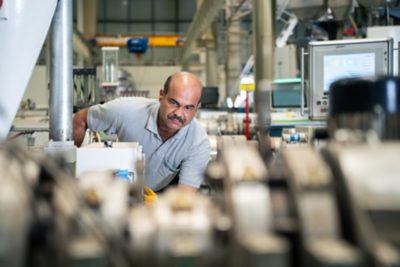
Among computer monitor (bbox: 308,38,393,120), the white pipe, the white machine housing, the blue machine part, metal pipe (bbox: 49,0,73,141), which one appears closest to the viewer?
the white pipe

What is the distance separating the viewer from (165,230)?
0.62 meters

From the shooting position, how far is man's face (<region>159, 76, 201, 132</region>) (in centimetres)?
218

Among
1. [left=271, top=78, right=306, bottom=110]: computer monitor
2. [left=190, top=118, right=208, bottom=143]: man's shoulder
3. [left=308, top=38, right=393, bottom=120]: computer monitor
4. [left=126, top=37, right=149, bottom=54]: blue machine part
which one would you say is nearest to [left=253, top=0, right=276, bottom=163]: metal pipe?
[left=271, top=78, right=306, bottom=110]: computer monitor

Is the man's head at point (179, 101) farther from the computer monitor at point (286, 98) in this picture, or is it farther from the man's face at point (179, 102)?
the computer monitor at point (286, 98)

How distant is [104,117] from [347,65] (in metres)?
1.38

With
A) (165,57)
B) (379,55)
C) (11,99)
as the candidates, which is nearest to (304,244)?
(11,99)

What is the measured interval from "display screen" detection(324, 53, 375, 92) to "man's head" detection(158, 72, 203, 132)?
0.90 metres

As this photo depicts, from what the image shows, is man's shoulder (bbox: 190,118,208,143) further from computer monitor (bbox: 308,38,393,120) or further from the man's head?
computer monitor (bbox: 308,38,393,120)

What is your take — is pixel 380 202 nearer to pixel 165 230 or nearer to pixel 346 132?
pixel 346 132

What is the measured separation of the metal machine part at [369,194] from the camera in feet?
1.97

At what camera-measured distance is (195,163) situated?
2236 mm

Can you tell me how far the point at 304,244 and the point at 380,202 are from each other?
4.2 inches

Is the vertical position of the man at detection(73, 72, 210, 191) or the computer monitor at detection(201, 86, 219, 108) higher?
the computer monitor at detection(201, 86, 219, 108)

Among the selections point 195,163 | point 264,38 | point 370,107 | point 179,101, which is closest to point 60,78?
point 179,101
